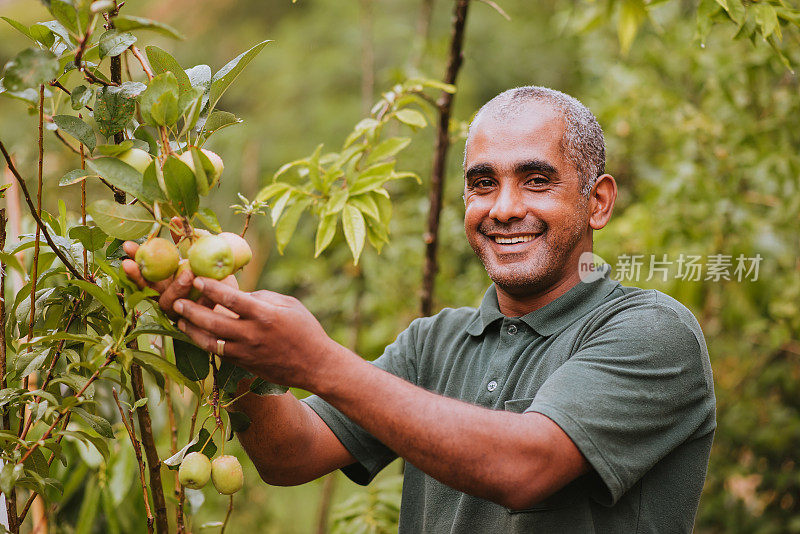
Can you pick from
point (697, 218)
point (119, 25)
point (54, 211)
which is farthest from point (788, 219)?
point (54, 211)

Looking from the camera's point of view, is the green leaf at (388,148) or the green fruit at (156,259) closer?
the green fruit at (156,259)

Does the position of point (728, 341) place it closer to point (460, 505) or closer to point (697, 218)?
point (697, 218)

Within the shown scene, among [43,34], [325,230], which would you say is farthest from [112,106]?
[325,230]

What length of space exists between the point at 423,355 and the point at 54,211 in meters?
3.42

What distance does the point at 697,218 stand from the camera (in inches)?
109

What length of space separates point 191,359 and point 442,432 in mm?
329

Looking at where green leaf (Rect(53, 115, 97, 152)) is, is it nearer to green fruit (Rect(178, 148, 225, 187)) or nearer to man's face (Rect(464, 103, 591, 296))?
green fruit (Rect(178, 148, 225, 187))

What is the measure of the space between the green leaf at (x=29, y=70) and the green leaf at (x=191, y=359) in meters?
0.35

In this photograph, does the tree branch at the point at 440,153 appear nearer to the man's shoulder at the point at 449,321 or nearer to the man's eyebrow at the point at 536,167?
the man's shoulder at the point at 449,321

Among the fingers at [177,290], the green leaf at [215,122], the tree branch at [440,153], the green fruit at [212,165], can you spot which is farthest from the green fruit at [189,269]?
the tree branch at [440,153]

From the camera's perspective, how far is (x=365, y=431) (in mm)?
1473

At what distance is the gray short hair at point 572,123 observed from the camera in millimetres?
1370

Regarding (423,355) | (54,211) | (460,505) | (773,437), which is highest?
(423,355)

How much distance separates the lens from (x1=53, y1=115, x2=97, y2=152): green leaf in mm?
958
